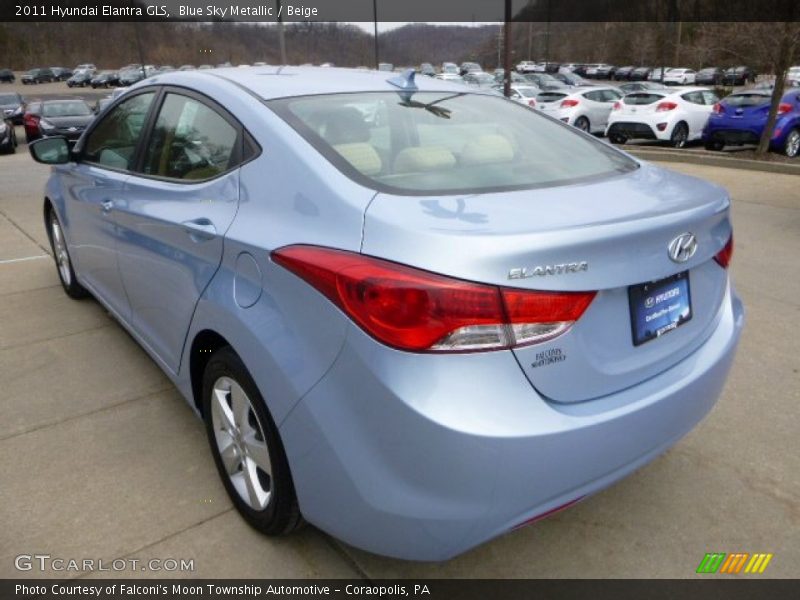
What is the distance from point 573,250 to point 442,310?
15.0 inches

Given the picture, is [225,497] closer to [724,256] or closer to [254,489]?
[254,489]

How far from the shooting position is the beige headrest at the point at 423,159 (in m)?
2.17

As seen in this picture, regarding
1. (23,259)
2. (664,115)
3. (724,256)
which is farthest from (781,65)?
(23,259)

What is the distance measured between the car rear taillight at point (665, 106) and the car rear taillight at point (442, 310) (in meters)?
15.2

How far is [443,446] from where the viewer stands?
61.8 inches

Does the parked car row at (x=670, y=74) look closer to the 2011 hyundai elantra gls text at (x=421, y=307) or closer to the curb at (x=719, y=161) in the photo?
the curb at (x=719, y=161)

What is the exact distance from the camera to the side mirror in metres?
3.91

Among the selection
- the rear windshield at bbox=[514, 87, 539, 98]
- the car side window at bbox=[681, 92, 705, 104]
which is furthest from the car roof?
the rear windshield at bbox=[514, 87, 539, 98]

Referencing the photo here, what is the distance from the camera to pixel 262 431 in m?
2.05

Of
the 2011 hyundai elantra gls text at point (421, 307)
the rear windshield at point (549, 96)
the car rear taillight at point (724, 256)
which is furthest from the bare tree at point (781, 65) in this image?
the car rear taillight at point (724, 256)

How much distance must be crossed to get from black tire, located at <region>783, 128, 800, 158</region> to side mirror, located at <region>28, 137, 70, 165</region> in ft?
42.8

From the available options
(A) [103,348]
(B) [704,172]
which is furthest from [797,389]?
(B) [704,172]

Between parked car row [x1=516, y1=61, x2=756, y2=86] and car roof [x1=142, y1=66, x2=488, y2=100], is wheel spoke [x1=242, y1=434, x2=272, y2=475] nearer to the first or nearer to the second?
car roof [x1=142, y1=66, x2=488, y2=100]

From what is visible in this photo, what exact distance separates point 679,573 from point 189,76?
2.74 m
